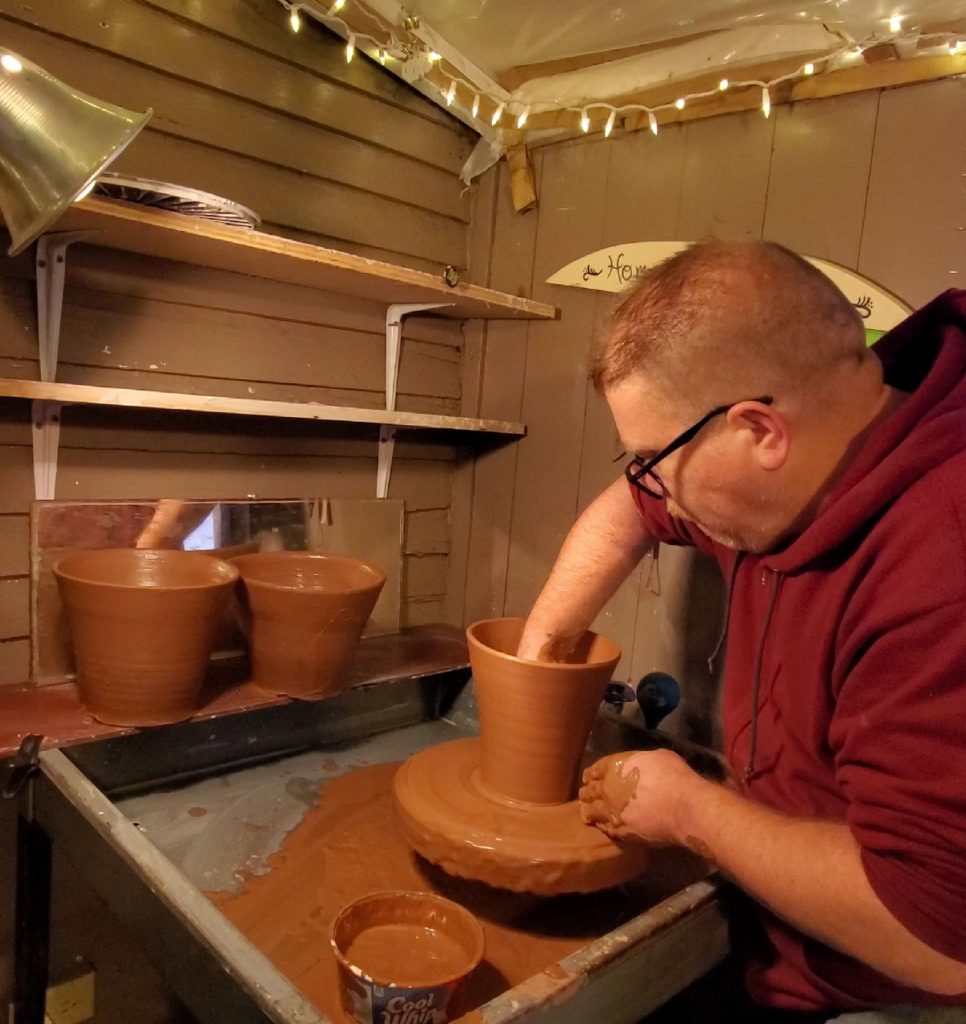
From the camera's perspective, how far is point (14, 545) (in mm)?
1496

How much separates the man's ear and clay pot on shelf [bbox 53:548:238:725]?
856 mm

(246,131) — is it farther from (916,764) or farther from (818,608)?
(916,764)

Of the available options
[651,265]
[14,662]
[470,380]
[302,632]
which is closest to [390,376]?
[470,380]

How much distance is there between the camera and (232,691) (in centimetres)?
150

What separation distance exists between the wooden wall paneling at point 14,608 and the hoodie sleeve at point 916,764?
1387 mm

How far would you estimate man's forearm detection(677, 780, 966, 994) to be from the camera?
771 millimetres

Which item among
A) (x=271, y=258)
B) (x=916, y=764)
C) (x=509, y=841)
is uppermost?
(x=271, y=258)

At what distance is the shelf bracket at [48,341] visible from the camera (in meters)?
1.44

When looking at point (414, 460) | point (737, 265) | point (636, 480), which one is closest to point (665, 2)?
point (737, 265)

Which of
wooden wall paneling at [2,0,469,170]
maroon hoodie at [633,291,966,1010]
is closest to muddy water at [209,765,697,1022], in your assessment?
maroon hoodie at [633,291,966,1010]

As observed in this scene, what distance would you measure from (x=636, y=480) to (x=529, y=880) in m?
0.50

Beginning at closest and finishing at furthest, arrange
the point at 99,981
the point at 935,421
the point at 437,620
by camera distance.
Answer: the point at 935,421, the point at 99,981, the point at 437,620

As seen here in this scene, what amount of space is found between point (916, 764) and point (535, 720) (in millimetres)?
489

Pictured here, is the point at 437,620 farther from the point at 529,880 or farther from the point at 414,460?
the point at 529,880
